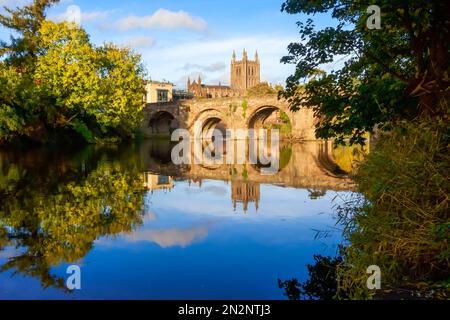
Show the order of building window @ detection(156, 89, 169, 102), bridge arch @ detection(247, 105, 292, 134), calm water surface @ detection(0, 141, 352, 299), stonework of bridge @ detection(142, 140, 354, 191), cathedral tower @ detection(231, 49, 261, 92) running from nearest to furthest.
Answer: calm water surface @ detection(0, 141, 352, 299) < stonework of bridge @ detection(142, 140, 354, 191) < bridge arch @ detection(247, 105, 292, 134) < building window @ detection(156, 89, 169, 102) < cathedral tower @ detection(231, 49, 261, 92)

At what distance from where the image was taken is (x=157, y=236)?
8.58 m

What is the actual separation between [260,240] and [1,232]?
5325 mm

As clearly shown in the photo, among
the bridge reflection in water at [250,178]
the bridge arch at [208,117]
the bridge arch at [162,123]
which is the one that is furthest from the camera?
the bridge arch at [162,123]

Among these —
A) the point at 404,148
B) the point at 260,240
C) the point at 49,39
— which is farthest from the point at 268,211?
the point at 49,39

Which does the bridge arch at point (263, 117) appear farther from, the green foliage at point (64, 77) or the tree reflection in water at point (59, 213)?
the tree reflection in water at point (59, 213)

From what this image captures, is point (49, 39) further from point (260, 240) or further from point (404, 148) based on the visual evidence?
point (404, 148)

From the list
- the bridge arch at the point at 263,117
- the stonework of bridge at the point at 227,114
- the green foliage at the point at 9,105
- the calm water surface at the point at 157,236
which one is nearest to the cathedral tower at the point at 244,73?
the stonework of bridge at the point at 227,114

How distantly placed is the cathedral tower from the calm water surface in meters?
125

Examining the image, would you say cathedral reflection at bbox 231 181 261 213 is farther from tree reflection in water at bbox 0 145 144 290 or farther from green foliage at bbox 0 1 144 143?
green foliage at bbox 0 1 144 143

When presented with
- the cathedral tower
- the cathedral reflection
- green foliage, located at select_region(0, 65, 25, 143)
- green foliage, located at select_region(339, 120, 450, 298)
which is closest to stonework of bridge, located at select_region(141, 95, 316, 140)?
green foliage, located at select_region(0, 65, 25, 143)

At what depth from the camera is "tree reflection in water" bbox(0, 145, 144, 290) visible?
708cm

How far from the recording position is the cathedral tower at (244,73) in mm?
138000

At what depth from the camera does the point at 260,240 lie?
27.6 ft

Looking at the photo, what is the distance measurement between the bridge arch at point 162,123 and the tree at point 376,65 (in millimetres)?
56875
